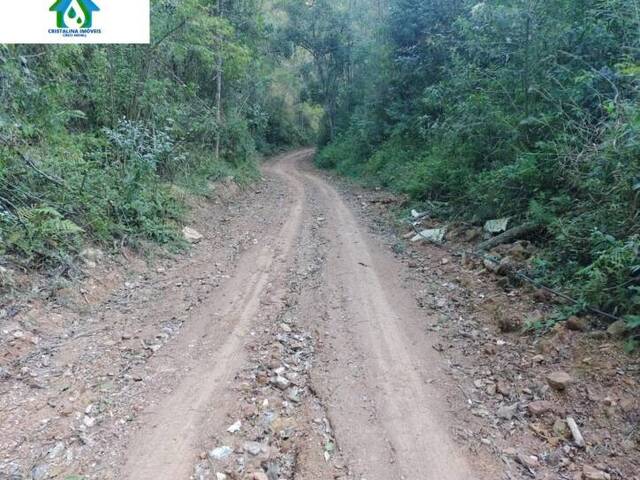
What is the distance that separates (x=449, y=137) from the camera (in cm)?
933

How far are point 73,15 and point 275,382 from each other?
6643mm

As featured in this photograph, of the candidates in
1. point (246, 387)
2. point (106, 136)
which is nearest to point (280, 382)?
point (246, 387)

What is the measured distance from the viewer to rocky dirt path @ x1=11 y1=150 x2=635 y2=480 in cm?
279

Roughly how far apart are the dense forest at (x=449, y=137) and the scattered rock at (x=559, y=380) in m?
0.91

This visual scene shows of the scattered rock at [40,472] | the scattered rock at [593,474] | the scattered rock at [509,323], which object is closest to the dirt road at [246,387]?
the scattered rock at [40,472]

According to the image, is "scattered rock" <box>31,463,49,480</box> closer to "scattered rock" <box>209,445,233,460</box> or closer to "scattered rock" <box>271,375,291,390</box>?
"scattered rock" <box>209,445,233,460</box>

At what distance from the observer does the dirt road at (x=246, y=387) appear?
9.14 feet

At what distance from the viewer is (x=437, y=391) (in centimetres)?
355

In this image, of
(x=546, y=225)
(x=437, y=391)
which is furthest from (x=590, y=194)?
(x=437, y=391)

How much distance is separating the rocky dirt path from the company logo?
402cm

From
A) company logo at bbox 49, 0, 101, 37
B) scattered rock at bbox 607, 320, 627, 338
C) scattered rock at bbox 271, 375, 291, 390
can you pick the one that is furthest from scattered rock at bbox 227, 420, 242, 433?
company logo at bbox 49, 0, 101, 37

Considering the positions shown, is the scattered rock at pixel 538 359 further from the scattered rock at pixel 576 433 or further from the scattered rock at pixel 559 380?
the scattered rock at pixel 576 433

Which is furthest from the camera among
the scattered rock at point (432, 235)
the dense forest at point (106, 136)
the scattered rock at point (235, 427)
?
the scattered rock at point (432, 235)

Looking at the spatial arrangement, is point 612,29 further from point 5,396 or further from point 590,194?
point 5,396
